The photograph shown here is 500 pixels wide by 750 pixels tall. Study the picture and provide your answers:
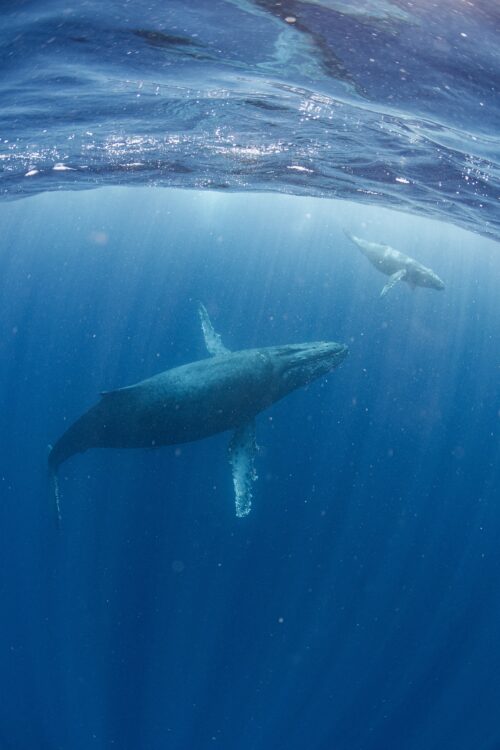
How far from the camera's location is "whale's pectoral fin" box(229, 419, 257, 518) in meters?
11.5

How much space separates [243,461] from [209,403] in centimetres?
168

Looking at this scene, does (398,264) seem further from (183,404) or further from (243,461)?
(183,404)

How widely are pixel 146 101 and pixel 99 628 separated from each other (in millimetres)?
17510

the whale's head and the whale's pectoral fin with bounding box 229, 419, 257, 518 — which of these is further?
the whale's head

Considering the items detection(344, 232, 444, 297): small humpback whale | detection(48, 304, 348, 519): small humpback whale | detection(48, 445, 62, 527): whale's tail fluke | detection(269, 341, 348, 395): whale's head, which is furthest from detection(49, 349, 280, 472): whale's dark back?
detection(344, 232, 444, 297): small humpback whale

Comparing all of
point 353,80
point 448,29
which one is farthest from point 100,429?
point 448,29

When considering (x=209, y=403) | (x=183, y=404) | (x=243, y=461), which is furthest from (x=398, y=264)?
(x=183, y=404)

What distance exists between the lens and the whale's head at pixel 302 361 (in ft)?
42.1

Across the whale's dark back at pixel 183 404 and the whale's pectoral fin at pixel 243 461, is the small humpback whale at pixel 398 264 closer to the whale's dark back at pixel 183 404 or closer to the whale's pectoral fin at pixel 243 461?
the whale's dark back at pixel 183 404

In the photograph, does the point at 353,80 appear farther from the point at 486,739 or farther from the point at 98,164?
the point at 486,739

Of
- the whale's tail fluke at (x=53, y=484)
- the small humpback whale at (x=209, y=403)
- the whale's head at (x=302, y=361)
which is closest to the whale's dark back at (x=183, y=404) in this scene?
the small humpback whale at (x=209, y=403)

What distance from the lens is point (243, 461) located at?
1227cm

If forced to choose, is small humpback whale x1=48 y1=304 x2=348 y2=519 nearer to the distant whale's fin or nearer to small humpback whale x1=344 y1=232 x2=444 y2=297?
the distant whale's fin

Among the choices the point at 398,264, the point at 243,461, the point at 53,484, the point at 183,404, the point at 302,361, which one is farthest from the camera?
the point at 398,264
